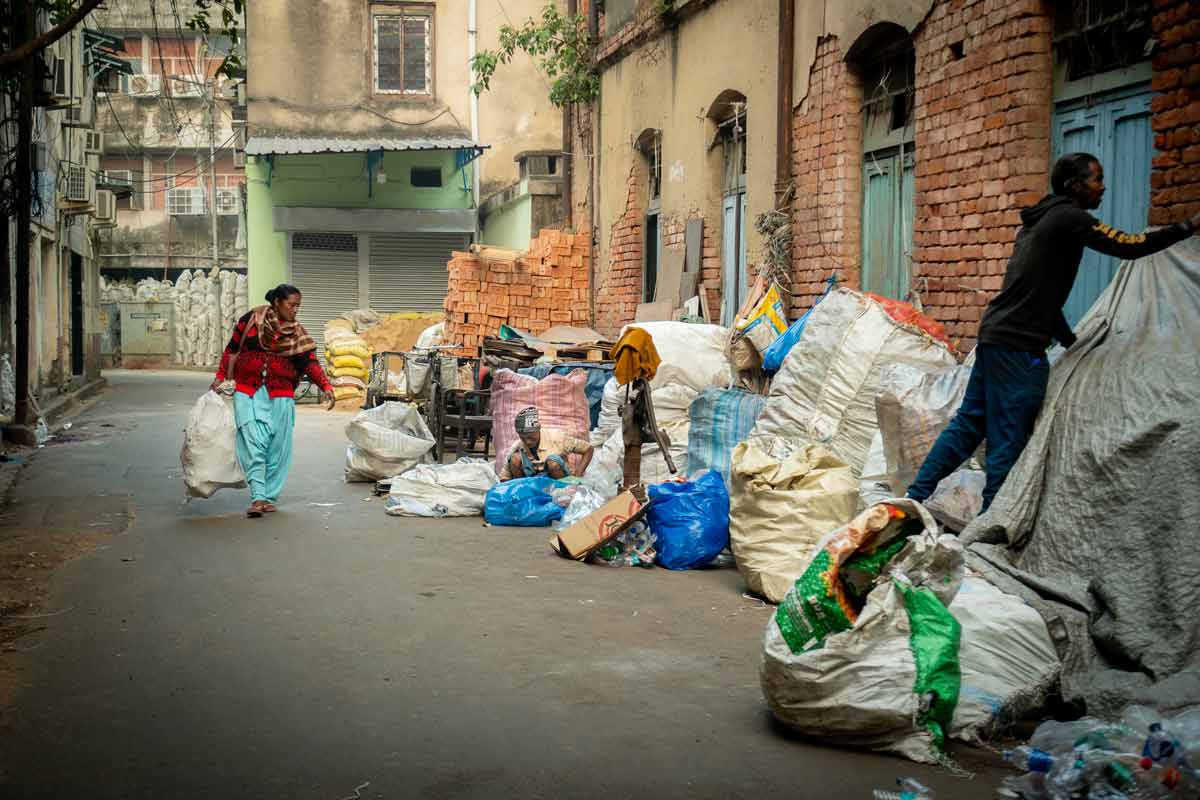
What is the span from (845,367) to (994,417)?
2084mm

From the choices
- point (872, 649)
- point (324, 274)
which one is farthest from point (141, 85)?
point (872, 649)

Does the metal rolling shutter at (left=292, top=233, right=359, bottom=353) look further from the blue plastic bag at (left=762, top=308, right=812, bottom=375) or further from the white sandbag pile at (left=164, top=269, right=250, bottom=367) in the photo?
the blue plastic bag at (left=762, top=308, right=812, bottom=375)

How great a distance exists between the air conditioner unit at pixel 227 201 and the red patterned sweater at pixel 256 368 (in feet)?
115

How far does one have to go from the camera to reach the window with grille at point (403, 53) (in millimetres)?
24734

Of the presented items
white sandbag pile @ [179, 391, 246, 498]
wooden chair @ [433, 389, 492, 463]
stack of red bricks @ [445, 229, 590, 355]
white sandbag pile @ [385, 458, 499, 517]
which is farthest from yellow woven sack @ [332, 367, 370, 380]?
white sandbag pile @ [179, 391, 246, 498]

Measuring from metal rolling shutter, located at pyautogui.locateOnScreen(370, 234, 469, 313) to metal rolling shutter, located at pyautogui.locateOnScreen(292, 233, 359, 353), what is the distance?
45 centimetres

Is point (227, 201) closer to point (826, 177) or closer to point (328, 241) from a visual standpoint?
point (328, 241)

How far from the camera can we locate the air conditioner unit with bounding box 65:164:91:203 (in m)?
22.5

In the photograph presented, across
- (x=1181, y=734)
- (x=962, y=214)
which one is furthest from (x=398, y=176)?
(x=1181, y=734)

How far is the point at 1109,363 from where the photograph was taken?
17.4 ft

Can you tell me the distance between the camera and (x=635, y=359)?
855 centimetres

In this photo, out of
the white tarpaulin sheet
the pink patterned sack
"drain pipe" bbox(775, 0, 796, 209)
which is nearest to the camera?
the white tarpaulin sheet

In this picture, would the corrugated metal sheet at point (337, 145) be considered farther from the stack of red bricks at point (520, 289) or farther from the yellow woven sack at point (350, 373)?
the stack of red bricks at point (520, 289)

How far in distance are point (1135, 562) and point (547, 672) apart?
2.36 meters
